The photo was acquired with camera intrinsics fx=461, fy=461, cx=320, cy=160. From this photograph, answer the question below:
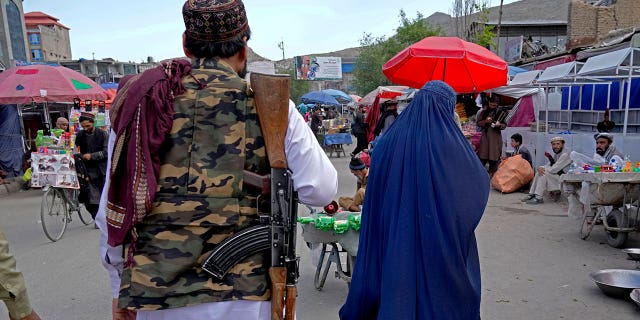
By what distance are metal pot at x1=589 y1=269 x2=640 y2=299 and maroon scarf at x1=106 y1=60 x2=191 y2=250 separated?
3972 mm

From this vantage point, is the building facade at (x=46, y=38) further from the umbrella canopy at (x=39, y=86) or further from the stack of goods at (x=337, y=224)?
the stack of goods at (x=337, y=224)

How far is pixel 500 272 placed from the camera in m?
4.73

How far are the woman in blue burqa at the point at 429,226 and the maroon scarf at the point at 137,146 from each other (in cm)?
126

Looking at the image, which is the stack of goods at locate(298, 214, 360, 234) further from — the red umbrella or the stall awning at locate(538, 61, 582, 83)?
the stall awning at locate(538, 61, 582, 83)

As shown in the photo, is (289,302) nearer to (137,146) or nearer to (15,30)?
(137,146)

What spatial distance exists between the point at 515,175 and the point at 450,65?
9.22 ft

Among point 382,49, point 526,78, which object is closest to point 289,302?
point 526,78

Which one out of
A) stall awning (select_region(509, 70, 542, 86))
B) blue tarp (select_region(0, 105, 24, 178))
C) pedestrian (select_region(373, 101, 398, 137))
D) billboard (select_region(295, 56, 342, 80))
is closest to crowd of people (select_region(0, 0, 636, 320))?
pedestrian (select_region(373, 101, 398, 137))

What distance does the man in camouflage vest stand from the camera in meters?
1.49

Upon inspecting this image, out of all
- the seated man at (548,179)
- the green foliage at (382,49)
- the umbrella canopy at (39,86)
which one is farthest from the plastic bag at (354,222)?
the green foliage at (382,49)

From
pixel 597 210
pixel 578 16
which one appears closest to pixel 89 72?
pixel 578 16

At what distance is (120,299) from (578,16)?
19.7 metres

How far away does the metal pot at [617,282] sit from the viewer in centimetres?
388

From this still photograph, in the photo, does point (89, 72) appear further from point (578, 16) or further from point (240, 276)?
point (240, 276)
